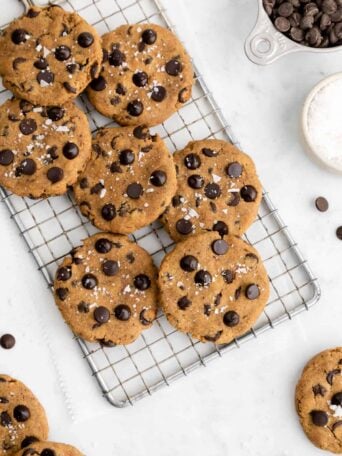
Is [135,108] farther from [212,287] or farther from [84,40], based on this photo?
[212,287]

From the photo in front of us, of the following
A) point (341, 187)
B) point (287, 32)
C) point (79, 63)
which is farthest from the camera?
point (341, 187)

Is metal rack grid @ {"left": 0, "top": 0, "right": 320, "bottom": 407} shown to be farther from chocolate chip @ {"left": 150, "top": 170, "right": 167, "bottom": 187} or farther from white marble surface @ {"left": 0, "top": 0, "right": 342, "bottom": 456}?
chocolate chip @ {"left": 150, "top": 170, "right": 167, "bottom": 187}

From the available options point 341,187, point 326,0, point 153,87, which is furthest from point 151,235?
point 326,0

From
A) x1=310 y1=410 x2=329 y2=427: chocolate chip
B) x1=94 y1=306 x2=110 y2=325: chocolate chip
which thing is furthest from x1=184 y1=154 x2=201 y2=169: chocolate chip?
x1=310 y1=410 x2=329 y2=427: chocolate chip

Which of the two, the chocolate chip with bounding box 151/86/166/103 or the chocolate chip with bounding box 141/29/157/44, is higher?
the chocolate chip with bounding box 141/29/157/44

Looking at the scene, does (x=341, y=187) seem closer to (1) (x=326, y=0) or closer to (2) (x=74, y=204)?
(1) (x=326, y=0)

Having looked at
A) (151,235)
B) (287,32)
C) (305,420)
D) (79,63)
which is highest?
(79,63)

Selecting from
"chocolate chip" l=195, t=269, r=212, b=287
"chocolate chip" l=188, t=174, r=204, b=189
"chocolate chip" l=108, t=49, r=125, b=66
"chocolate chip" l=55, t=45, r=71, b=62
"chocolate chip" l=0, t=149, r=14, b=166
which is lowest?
"chocolate chip" l=195, t=269, r=212, b=287

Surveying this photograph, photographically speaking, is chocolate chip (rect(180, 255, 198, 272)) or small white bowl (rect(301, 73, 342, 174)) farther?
small white bowl (rect(301, 73, 342, 174))
